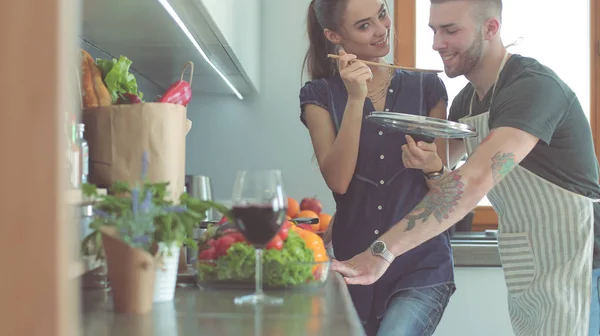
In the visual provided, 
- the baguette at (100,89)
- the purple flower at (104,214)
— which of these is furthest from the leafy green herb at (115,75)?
the purple flower at (104,214)

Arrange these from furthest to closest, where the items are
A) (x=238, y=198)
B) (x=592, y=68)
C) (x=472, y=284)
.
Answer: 1. (x=592, y=68)
2. (x=472, y=284)
3. (x=238, y=198)

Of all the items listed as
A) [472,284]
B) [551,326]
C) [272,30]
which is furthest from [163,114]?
[272,30]

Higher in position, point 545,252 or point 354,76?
point 354,76

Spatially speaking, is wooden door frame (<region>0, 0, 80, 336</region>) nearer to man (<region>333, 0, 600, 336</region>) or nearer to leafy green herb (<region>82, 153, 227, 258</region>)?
leafy green herb (<region>82, 153, 227, 258</region>)

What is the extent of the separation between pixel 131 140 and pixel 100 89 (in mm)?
140

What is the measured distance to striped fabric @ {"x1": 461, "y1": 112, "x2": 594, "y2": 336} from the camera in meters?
1.79

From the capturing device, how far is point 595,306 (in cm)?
180

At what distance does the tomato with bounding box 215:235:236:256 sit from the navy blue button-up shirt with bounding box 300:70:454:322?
25.4 inches

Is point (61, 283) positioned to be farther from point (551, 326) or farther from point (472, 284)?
point (472, 284)

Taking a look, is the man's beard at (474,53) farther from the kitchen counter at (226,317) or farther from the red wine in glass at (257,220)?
the red wine in glass at (257,220)

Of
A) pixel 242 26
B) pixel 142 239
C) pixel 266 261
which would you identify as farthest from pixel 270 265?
pixel 242 26

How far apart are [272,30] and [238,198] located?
2312 mm

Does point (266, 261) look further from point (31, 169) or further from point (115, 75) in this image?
point (31, 169)

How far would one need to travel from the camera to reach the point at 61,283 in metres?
0.47
